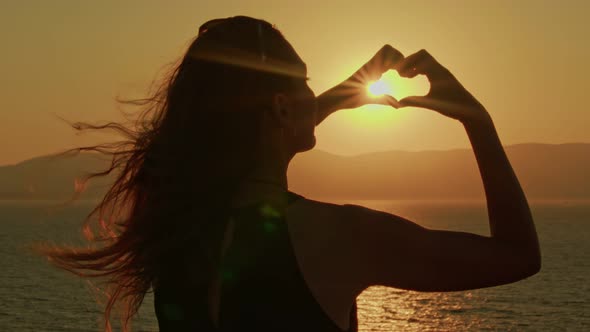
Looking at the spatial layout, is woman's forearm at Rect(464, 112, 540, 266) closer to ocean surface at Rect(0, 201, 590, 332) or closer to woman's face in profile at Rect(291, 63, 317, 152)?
woman's face in profile at Rect(291, 63, 317, 152)

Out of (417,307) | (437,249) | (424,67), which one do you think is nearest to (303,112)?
(424,67)

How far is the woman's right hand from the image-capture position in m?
2.72

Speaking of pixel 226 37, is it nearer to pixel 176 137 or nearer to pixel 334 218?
pixel 176 137

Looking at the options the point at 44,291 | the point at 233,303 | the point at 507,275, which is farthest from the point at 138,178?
the point at 44,291

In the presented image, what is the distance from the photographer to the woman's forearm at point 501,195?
246 centimetres

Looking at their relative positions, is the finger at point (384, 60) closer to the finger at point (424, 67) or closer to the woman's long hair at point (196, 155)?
the finger at point (424, 67)

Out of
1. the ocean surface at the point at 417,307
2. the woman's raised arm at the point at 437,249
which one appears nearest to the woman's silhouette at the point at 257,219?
the woman's raised arm at the point at 437,249

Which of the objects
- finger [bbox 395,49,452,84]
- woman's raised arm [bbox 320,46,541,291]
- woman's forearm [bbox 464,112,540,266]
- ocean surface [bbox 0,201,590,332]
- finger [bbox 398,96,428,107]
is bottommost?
woman's raised arm [bbox 320,46,541,291]

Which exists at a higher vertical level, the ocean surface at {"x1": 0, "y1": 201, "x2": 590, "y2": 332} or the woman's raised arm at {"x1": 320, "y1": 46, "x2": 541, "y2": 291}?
the ocean surface at {"x1": 0, "y1": 201, "x2": 590, "y2": 332}

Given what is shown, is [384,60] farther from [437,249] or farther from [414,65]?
[437,249]

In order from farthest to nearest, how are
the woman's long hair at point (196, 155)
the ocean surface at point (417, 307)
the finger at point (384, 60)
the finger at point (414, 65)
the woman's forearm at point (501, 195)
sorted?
the ocean surface at point (417, 307) < the finger at point (384, 60) < the finger at point (414, 65) < the woman's long hair at point (196, 155) < the woman's forearm at point (501, 195)

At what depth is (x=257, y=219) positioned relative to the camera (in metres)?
2.52

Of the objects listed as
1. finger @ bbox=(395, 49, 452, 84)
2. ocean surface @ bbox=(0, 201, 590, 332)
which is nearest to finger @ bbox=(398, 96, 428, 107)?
finger @ bbox=(395, 49, 452, 84)

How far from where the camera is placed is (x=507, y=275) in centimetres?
242
